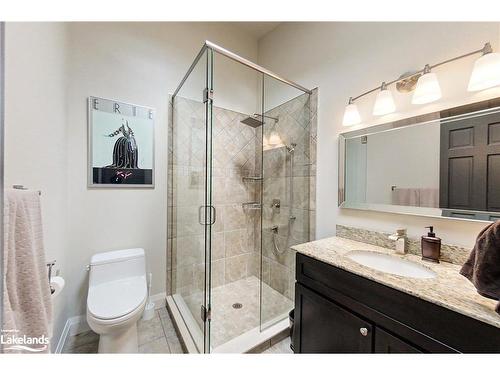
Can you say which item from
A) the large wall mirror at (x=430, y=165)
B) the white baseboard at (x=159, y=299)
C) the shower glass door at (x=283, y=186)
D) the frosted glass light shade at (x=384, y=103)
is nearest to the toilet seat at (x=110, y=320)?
the white baseboard at (x=159, y=299)

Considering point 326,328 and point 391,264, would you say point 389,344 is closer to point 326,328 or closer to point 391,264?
point 326,328

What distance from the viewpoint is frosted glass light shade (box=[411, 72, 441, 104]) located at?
1.05 m

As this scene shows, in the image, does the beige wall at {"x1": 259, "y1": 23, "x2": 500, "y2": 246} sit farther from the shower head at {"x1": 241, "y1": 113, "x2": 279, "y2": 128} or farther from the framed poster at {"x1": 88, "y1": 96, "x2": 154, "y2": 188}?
the framed poster at {"x1": 88, "y1": 96, "x2": 154, "y2": 188}

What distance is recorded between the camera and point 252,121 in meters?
2.20

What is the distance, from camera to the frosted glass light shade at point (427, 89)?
105 centimetres

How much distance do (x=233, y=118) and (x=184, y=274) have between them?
5.57 ft

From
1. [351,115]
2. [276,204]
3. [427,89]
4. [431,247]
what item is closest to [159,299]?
[276,204]

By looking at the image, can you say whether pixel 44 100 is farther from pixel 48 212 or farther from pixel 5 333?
pixel 5 333

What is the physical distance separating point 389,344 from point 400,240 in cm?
60

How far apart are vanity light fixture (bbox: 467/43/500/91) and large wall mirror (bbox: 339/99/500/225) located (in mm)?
91

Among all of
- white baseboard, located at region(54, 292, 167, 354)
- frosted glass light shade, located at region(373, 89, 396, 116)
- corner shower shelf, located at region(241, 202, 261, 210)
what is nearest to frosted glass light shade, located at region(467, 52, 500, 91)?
frosted glass light shade, located at region(373, 89, 396, 116)
